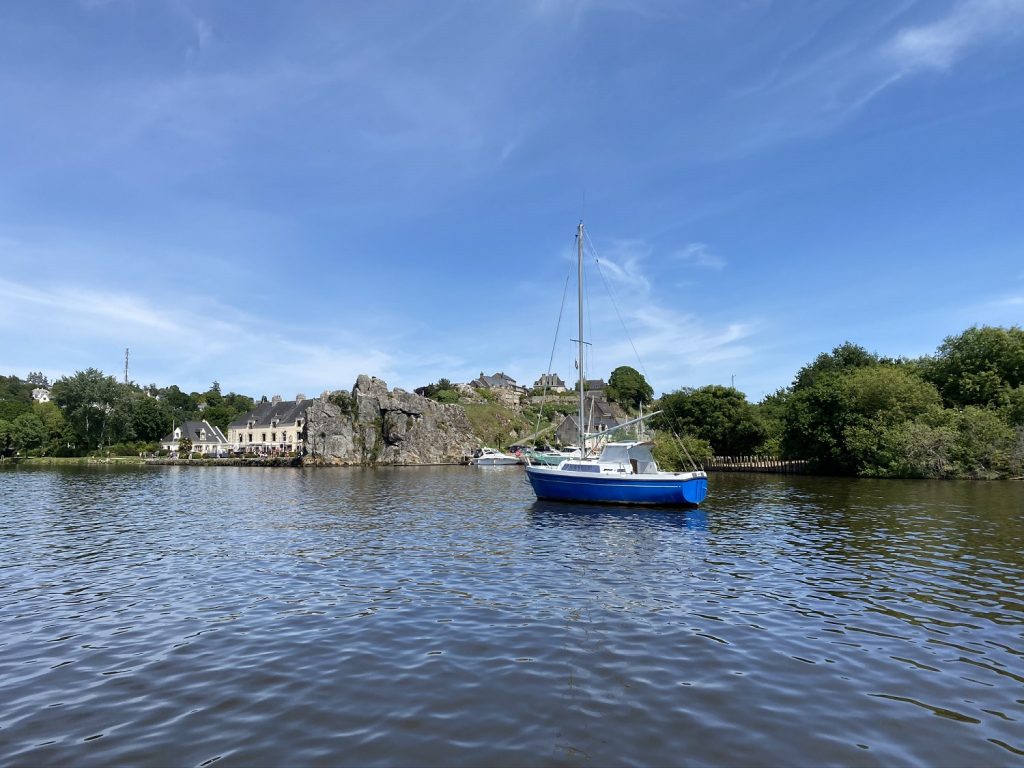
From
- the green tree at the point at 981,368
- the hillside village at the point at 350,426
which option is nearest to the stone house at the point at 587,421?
the hillside village at the point at 350,426

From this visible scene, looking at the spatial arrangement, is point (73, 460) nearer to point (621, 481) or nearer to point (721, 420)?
point (721, 420)

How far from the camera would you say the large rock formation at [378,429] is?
388 feet

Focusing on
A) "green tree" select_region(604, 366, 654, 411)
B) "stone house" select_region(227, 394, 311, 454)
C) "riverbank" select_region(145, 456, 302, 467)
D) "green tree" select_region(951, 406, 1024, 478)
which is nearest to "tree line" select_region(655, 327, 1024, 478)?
"green tree" select_region(951, 406, 1024, 478)

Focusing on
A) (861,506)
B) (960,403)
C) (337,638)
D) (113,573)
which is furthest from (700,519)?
(960,403)

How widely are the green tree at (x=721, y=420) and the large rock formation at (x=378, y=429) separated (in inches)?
2000

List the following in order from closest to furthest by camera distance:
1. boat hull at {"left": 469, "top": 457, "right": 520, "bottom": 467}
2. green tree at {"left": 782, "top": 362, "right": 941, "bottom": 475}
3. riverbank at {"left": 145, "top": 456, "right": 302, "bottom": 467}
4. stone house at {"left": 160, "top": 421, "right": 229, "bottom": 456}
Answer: green tree at {"left": 782, "top": 362, "right": 941, "bottom": 475}, boat hull at {"left": 469, "top": 457, "right": 520, "bottom": 467}, riverbank at {"left": 145, "top": 456, "right": 302, "bottom": 467}, stone house at {"left": 160, "top": 421, "right": 229, "bottom": 456}

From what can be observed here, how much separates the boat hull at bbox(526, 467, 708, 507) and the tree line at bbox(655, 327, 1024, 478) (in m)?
33.9

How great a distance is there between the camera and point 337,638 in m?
12.8

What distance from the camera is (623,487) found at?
37.8m

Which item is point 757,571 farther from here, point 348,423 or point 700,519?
point 348,423

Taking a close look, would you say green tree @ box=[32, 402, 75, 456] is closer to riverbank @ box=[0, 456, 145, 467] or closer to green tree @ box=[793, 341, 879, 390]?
riverbank @ box=[0, 456, 145, 467]

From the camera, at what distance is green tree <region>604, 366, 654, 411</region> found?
6757 inches

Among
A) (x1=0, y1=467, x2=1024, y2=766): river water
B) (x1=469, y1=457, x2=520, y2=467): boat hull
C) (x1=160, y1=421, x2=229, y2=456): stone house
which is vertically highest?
(x1=160, y1=421, x2=229, y2=456): stone house

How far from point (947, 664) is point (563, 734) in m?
7.78
